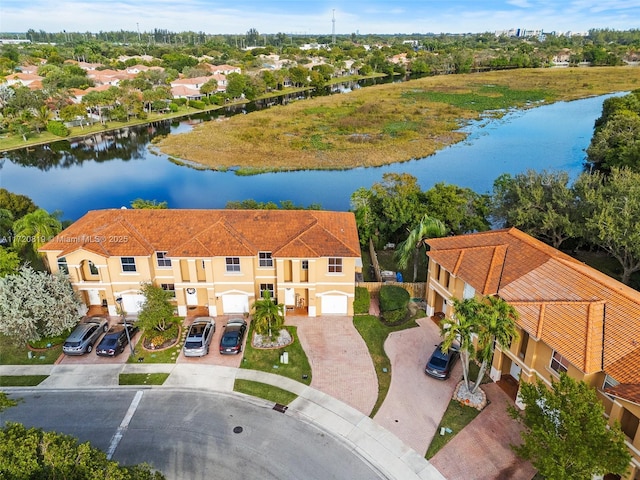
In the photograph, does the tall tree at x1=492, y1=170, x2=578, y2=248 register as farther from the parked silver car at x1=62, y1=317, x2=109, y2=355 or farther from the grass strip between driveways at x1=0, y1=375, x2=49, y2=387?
the grass strip between driveways at x1=0, y1=375, x2=49, y2=387

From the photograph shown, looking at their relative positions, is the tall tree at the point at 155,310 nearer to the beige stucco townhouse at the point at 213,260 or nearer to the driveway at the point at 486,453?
the beige stucco townhouse at the point at 213,260

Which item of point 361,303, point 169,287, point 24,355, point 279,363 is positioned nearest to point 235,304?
point 169,287

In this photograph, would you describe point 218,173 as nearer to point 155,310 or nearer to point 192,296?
point 192,296

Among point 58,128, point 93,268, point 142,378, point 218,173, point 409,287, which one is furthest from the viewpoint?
point 58,128

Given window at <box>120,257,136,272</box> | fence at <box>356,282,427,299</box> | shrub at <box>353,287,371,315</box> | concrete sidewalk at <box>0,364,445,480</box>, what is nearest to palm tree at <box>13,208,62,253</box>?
window at <box>120,257,136,272</box>

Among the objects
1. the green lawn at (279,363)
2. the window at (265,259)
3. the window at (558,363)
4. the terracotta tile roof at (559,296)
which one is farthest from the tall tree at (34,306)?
the window at (558,363)

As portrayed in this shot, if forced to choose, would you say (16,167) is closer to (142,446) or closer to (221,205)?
(221,205)

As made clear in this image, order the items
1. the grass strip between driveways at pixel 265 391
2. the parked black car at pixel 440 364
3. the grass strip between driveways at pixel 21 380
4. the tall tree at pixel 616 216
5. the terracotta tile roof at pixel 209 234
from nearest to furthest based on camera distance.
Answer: the grass strip between driveways at pixel 265 391 < the parked black car at pixel 440 364 < the grass strip between driveways at pixel 21 380 < the terracotta tile roof at pixel 209 234 < the tall tree at pixel 616 216
